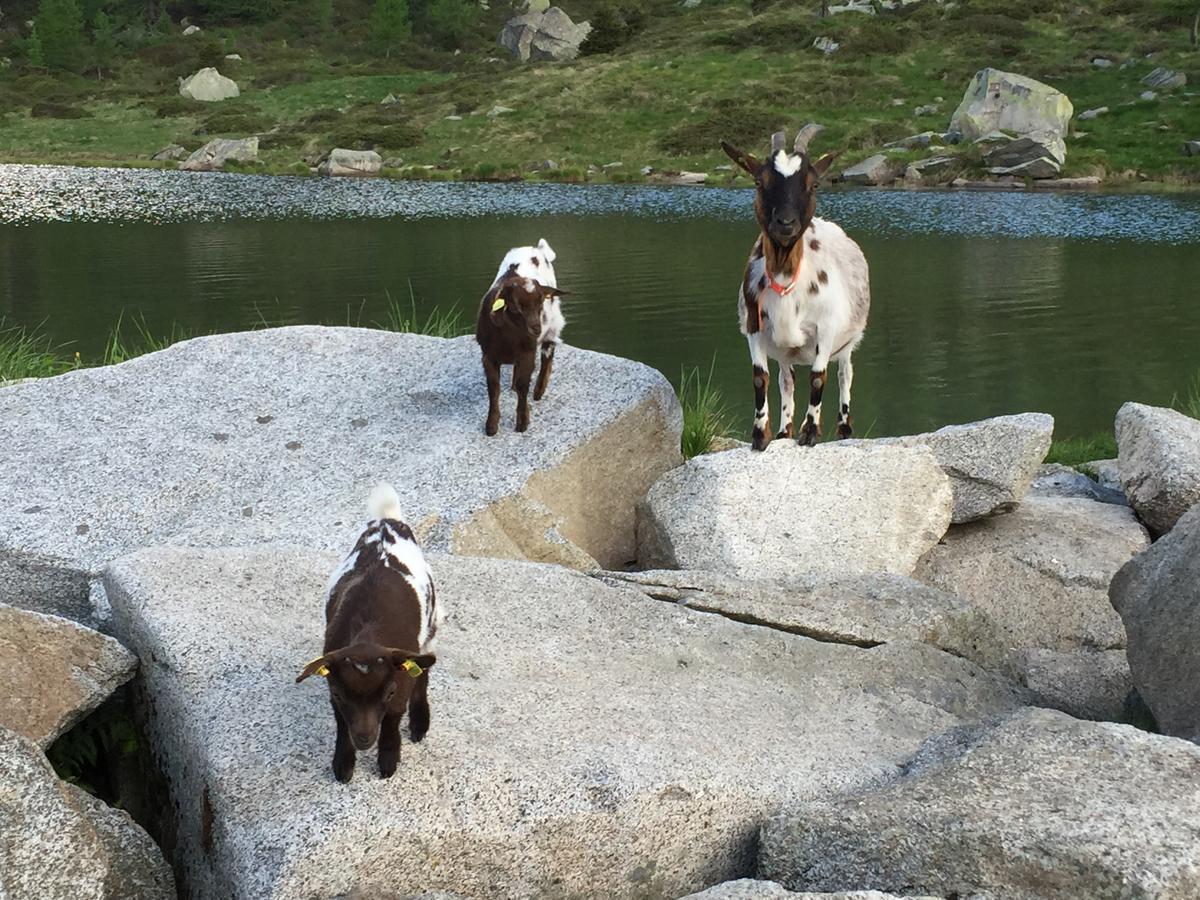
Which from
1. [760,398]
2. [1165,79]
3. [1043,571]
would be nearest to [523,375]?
[760,398]

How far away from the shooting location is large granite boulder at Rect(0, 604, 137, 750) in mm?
6152

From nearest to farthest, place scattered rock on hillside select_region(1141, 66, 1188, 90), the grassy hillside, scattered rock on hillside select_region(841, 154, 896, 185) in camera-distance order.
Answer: scattered rock on hillside select_region(841, 154, 896, 185) < the grassy hillside < scattered rock on hillside select_region(1141, 66, 1188, 90)

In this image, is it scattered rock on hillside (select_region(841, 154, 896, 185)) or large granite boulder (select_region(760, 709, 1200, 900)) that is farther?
scattered rock on hillside (select_region(841, 154, 896, 185))

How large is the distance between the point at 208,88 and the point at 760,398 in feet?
280

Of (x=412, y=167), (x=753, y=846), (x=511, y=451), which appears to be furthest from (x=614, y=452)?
(x=412, y=167)

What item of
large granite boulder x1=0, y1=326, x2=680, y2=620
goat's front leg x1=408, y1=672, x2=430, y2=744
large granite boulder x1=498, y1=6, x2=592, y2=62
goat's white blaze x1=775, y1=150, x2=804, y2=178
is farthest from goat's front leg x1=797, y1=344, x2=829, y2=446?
large granite boulder x1=498, y1=6, x2=592, y2=62

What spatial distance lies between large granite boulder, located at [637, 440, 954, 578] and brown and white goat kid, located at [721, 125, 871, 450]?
1.73ft

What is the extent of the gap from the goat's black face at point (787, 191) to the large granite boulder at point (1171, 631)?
3533mm

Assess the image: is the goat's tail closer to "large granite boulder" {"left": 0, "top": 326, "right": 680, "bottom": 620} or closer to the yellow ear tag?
the yellow ear tag

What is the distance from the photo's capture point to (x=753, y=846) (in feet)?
19.5

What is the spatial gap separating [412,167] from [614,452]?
56.8 meters

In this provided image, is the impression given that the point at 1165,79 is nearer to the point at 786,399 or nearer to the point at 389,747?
the point at 786,399

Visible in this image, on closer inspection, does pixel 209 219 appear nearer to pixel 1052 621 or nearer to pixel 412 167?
pixel 412 167

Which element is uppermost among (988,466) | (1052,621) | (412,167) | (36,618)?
(36,618)
